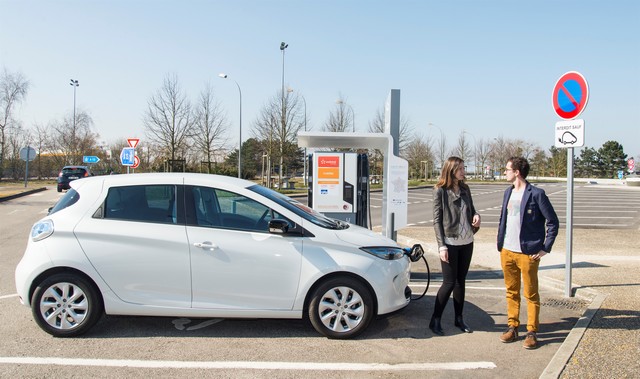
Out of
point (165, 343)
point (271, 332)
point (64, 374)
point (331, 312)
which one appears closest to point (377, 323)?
point (331, 312)

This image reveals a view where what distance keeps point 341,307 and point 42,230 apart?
2.99 meters

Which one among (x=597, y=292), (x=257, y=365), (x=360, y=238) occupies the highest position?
(x=360, y=238)

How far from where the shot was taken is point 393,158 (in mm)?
7125

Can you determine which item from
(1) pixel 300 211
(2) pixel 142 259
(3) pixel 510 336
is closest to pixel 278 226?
(1) pixel 300 211

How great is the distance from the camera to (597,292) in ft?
19.7

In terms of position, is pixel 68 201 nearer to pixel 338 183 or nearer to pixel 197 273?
pixel 197 273

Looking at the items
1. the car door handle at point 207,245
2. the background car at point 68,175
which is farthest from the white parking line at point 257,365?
the background car at point 68,175

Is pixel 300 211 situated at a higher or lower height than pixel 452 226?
higher

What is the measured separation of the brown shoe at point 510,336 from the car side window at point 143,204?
3.38 metres

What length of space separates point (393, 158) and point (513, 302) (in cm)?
319

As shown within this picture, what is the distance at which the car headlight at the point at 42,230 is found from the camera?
4.43 metres

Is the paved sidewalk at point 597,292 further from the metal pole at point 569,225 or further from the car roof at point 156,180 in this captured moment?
the car roof at point 156,180

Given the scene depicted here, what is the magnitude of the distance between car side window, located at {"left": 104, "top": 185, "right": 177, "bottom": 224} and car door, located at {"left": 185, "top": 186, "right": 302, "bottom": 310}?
32cm

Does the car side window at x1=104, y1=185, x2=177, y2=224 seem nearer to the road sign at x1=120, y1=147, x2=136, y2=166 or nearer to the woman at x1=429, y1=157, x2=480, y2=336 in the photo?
the woman at x1=429, y1=157, x2=480, y2=336
